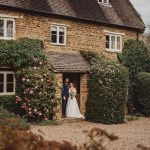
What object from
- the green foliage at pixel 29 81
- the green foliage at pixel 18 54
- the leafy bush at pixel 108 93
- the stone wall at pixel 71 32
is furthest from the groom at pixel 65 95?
the stone wall at pixel 71 32

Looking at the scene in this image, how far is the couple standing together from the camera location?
2281cm

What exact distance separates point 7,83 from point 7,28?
2908 mm

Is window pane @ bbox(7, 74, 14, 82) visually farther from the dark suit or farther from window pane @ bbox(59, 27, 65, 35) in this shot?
window pane @ bbox(59, 27, 65, 35)

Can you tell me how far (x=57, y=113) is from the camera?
21.7 meters

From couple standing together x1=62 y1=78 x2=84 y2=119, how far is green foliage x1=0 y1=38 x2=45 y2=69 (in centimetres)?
247

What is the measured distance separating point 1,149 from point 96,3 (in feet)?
72.6

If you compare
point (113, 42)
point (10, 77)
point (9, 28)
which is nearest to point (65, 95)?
point (10, 77)

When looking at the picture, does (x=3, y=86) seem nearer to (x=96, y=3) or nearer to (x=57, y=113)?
(x=57, y=113)

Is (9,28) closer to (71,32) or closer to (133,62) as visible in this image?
(71,32)

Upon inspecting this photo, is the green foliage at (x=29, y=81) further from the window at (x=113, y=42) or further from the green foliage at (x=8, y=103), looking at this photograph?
the window at (x=113, y=42)

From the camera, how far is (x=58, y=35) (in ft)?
79.9

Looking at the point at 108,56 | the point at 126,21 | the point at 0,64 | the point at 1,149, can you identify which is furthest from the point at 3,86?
the point at 1,149

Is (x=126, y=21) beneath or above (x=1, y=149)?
above

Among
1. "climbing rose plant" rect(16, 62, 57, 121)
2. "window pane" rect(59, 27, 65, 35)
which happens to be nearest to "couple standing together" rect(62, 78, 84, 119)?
"climbing rose plant" rect(16, 62, 57, 121)
